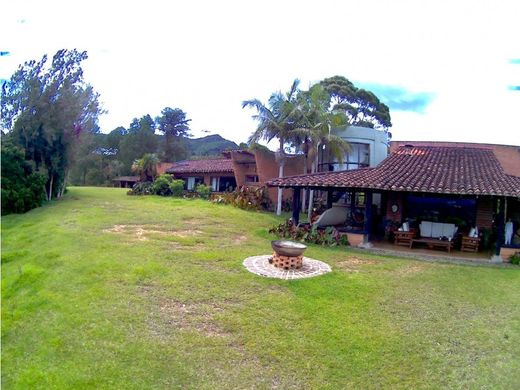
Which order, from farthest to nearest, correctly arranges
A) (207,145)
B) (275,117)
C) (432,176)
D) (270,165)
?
(207,145) < (270,165) < (275,117) < (432,176)

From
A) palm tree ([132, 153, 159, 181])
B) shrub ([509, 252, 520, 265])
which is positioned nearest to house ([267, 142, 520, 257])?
shrub ([509, 252, 520, 265])

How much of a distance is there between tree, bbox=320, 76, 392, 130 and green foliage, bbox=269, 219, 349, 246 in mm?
23210

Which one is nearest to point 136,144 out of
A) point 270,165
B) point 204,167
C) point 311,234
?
point 204,167

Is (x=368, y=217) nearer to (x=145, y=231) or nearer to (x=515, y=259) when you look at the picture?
(x=515, y=259)

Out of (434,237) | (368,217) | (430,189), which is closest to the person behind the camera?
(430,189)

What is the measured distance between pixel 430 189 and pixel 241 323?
8.50m

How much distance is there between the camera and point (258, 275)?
8602 millimetres

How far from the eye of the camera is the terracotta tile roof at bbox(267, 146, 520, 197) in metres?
12.3

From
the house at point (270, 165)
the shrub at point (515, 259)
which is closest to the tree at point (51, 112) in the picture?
the house at point (270, 165)

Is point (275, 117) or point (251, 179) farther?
point (251, 179)

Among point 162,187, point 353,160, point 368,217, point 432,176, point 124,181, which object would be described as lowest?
point 368,217

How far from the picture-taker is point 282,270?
9.11m

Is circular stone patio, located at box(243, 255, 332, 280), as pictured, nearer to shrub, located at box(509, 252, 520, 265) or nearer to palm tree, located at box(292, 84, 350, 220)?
shrub, located at box(509, 252, 520, 265)

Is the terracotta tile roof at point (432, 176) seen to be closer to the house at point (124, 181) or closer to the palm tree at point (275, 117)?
the palm tree at point (275, 117)
